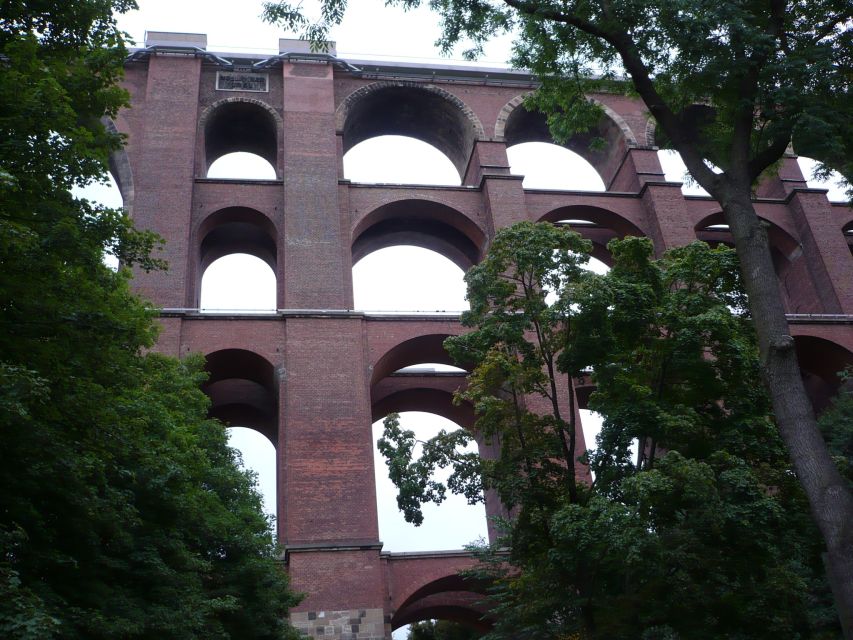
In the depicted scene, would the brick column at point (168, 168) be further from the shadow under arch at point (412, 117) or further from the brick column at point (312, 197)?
the shadow under arch at point (412, 117)

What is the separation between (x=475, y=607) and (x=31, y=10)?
60.2ft

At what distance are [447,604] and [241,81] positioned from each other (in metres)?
17.2

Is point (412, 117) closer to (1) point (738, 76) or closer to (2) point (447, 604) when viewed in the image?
(2) point (447, 604)

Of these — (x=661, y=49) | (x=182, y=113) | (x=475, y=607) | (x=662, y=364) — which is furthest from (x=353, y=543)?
(x=182, y=113)

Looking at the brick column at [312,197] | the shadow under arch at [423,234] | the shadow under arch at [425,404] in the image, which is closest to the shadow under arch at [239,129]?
the brick column at [312,197]

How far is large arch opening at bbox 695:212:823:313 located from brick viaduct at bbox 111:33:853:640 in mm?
70

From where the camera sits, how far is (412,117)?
28.5m

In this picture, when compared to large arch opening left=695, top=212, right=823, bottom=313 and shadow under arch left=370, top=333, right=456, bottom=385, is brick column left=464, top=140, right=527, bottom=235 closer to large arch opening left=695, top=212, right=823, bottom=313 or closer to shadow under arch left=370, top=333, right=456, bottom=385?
shadow under arch left=370, top=333, right=456, bottom=385

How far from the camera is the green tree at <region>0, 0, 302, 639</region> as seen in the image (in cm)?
768

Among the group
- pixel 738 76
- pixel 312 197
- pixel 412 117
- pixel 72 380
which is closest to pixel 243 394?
pixel 312 197

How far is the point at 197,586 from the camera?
11180mm

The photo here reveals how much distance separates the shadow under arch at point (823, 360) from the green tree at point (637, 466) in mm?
10823

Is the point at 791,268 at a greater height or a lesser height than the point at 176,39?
lesser

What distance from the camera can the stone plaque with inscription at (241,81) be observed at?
26.7 meters
